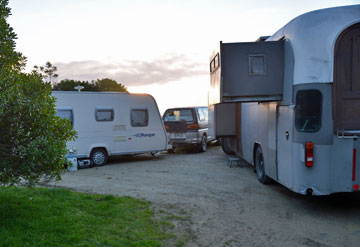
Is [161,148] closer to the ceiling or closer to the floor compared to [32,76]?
closer to the floor

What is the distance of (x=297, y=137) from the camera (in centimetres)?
645

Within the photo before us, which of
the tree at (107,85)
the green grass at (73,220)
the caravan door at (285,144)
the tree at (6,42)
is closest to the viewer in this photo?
the green grass at (73,220)

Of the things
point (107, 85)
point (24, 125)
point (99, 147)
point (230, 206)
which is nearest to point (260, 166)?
point (230, 206)

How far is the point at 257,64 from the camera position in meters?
7.17

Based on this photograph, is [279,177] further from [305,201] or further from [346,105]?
[346,105]

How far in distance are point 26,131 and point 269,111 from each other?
5.24 m

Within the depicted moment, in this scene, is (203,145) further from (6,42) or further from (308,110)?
(6,42)

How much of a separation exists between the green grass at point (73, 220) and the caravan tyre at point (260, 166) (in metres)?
3.38

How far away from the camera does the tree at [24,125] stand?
186 inches

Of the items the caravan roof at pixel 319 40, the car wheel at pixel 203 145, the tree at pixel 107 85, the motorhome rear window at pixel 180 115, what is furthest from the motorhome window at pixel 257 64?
the tree at pixel 107 85

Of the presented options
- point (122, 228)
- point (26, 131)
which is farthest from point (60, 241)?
point (26, 131)

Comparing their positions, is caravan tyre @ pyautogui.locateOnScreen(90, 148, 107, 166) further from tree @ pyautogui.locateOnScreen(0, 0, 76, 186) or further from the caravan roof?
the caravan roof

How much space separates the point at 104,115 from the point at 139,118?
54.4 inches

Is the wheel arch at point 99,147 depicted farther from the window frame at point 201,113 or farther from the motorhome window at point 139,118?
the window frame at point 201,113
